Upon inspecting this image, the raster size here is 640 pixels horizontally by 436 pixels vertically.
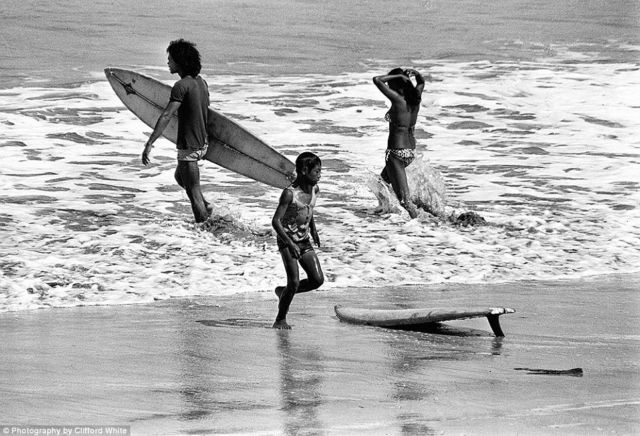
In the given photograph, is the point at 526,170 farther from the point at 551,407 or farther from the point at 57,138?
the point at 551,407

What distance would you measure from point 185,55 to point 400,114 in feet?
6.97

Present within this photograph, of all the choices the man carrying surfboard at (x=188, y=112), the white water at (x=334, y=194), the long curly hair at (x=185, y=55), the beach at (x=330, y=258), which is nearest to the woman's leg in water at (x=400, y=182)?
the white water at (x=334, y=194)

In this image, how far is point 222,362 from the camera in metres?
5.95

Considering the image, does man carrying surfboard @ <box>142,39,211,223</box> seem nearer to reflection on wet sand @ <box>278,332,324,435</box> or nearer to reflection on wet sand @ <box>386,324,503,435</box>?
reflection on wet sand @ <box>278,332,324,435</box>

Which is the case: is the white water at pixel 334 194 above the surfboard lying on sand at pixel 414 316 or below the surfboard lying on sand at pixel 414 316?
below

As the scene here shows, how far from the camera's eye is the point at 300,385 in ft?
17.6

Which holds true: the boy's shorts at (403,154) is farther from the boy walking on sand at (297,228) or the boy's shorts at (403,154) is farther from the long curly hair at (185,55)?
the boy walking on sand at (297,228)

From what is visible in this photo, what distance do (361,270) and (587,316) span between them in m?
2.58

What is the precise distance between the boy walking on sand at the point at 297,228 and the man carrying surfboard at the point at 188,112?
3.24m

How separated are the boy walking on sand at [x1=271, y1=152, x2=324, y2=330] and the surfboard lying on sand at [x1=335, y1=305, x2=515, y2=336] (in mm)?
309

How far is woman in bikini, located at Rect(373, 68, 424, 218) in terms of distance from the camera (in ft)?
36.2

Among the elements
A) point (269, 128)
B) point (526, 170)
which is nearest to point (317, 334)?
point (526, 170)

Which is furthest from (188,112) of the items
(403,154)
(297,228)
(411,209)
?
(297,228)

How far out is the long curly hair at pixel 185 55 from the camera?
10.2m
